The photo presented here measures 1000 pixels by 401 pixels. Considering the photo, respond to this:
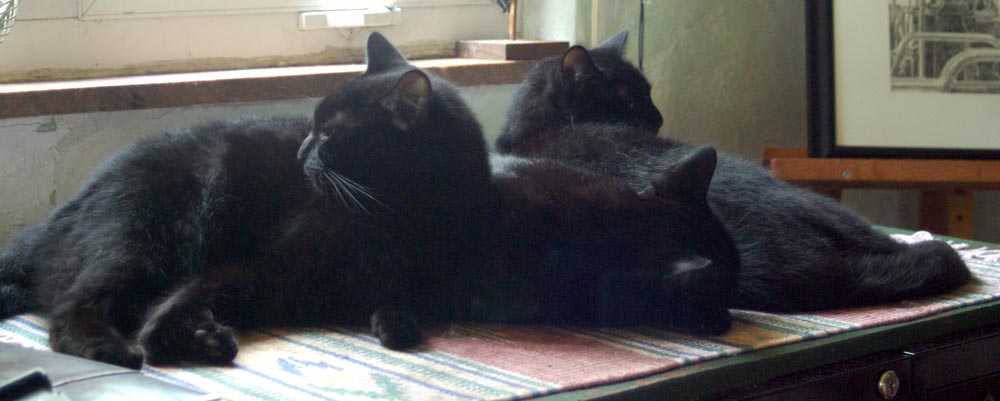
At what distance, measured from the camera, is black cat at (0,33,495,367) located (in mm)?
1095

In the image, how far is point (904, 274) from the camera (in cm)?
129

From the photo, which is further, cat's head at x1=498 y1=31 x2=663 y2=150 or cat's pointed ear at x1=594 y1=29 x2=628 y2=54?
cat's pointed ear at x1=594 y1=29 x2=628 y2=54

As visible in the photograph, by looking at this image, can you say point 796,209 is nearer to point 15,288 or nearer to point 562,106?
point 562,106

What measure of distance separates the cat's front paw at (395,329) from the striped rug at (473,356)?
0.01 metres

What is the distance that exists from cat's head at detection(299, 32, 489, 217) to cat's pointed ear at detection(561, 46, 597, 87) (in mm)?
395

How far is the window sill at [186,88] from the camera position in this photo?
1474 mm

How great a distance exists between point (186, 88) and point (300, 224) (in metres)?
0.54

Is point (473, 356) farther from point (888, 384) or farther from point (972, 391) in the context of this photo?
point (972, 391)

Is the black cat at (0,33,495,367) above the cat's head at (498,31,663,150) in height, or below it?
below

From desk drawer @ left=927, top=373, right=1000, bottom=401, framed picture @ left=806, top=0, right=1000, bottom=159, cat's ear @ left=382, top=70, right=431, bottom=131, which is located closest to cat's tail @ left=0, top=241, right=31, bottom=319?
cat's ear @ left=382, top=70, right=431, bottom=131

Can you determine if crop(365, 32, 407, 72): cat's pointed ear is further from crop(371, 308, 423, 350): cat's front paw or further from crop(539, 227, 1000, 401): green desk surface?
crop(539, 227, 1000, 401): green desk surface

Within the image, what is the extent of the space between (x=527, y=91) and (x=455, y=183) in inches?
18.7

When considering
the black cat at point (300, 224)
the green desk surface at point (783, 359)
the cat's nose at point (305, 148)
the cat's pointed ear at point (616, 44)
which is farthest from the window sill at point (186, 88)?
the green desk surface at point (783, 359)

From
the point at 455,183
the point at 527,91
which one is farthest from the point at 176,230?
the point at 527,91
